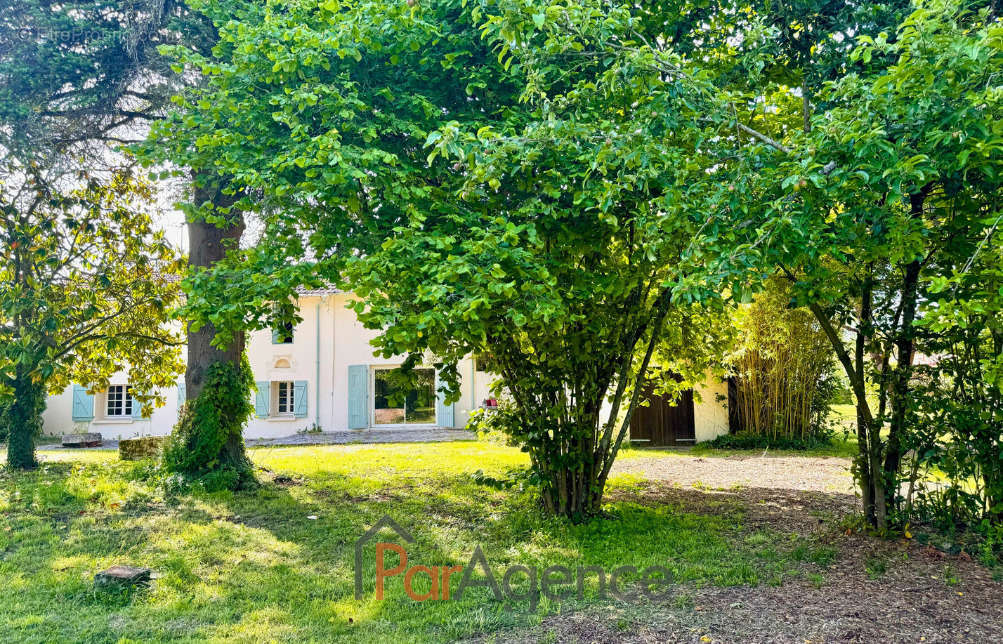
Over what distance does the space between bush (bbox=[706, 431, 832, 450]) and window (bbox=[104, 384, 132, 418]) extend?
1646 cm

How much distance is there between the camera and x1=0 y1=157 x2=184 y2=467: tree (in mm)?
8133

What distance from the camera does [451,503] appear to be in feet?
24.1

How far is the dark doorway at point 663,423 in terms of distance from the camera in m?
14.2

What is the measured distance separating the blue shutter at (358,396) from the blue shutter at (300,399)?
1.29 meters

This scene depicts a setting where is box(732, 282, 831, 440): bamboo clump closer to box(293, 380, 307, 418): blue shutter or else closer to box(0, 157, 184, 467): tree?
box(0, 157, 184, 467): tree

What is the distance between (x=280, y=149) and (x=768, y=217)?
144 inches

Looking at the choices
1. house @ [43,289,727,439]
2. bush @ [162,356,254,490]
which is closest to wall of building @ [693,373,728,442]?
house @ [43,289,727,439]

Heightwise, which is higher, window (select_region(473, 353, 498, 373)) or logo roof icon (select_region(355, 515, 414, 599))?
window (select_region(473, 353, 498, 373))

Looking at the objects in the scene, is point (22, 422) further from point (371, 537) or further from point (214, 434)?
point (371, 537)

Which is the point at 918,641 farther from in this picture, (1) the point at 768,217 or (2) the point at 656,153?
(2) the point at 656,153

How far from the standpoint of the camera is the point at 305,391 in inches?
720
